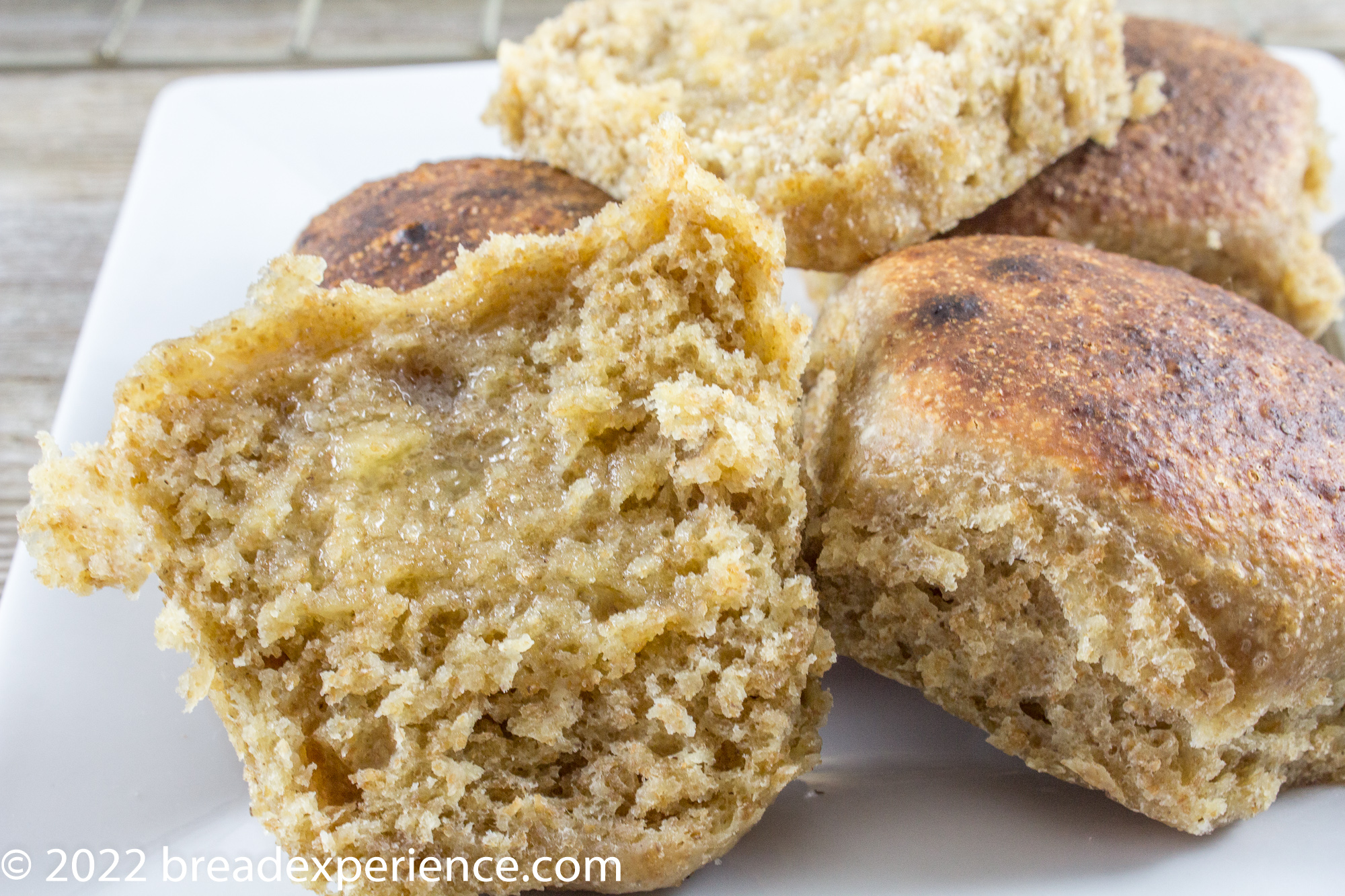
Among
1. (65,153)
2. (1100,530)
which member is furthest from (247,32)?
(1100,530)

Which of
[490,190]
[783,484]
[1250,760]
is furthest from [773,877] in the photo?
[490,190]

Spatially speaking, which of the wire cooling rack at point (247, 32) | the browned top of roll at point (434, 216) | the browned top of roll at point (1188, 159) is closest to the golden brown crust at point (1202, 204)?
the browned top of roll at point (1188, 159)

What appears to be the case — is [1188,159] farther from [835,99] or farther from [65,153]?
[65,153]

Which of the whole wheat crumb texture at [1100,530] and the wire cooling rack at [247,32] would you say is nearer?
the whole wheat crumb texture at [1100,530]

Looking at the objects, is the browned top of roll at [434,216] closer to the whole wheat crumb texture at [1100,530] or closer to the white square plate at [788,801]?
the white square plate at [788,801]

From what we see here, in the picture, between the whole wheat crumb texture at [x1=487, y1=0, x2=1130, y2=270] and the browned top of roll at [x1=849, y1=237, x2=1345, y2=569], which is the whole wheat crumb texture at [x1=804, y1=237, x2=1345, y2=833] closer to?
the browned top of roll at [x1=849, y1=237, x2=1345, y2=569]
